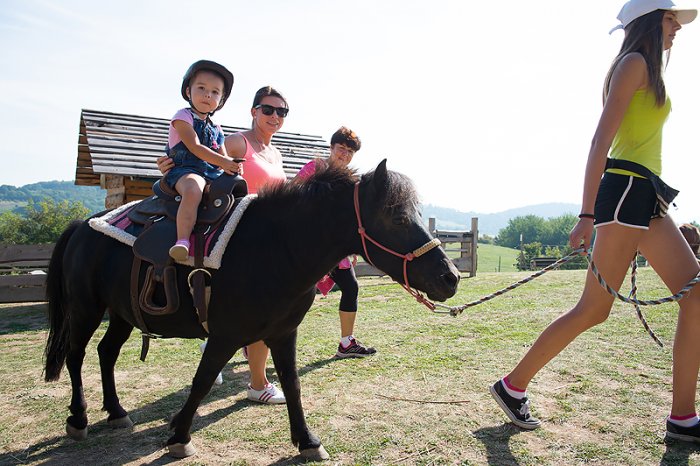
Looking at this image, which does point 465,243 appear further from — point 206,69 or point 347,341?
point 206,69

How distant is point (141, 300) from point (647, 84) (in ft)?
11.1

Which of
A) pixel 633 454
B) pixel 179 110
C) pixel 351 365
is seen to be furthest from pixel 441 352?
pixel 179 110

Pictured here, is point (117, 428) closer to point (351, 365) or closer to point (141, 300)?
point (141, 300)

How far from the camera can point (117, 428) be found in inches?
134

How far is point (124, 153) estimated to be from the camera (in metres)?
9.64

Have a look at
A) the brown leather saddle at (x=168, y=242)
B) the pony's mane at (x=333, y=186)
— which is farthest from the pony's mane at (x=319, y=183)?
the brown leather saddle at (x=168, y=242)

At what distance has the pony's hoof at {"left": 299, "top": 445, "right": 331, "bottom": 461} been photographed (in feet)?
9.21

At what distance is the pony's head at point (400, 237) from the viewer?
2.43m

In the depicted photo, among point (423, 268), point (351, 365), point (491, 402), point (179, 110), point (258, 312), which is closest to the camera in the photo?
point (423, 268)

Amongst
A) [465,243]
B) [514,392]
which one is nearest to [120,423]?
[514,392]

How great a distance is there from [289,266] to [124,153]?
8.44 meters

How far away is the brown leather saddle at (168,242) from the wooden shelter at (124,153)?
642 centimetres

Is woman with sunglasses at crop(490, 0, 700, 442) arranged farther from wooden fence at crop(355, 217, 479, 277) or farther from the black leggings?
wooden fence at crop(355, 217, 479, 277)

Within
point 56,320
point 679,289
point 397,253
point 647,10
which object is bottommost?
point 56,320
